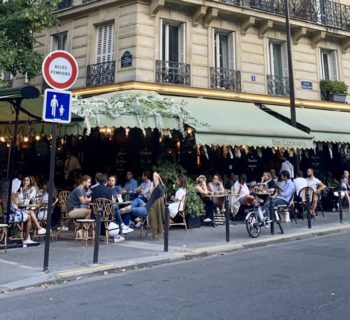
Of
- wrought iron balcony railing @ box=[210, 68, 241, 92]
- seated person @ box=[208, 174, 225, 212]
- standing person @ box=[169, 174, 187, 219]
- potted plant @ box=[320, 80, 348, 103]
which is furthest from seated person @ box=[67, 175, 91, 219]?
potted plant @ box=[320, 80, 348, 103]

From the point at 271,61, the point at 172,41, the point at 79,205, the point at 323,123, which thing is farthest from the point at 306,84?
the point at 79,205

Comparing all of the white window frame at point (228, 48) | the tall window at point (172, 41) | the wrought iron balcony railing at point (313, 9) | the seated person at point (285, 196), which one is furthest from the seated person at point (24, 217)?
the wrought iron balcony railing at point (313, 9)

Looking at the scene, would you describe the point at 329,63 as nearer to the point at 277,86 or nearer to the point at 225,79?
the point at 277,86

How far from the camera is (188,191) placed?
40.1 feet

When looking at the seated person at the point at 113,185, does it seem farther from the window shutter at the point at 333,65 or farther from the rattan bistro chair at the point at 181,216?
the window shutter at the point at 333,65

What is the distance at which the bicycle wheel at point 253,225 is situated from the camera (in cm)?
1059

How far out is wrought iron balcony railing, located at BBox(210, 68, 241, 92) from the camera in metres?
16.1

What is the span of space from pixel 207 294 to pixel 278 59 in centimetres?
1473

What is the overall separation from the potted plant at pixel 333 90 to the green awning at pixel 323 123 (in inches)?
38.4

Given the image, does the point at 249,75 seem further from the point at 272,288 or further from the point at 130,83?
the point at 272,288

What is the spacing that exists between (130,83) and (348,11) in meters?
12.3

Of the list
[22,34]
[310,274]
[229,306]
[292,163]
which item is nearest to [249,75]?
[292,163]

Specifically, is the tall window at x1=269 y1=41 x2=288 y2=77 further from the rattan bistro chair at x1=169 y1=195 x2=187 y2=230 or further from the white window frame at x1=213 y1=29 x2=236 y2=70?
the rattan bistro chair at x1=169 y1=195 x2=187 y2=230

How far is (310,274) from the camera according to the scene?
677 cm
